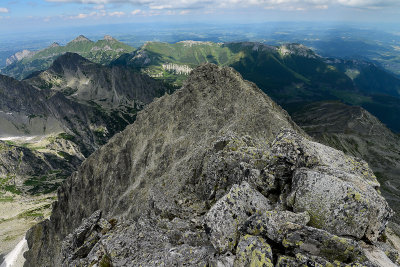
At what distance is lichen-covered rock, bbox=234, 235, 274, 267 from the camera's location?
37.0 ft

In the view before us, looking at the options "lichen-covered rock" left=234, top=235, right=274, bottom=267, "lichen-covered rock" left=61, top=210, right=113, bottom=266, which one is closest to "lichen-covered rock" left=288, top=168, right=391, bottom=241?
"lichen-covered rock" left=234, top=235, right=274, bottom=267

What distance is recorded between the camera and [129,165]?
7238 centimetres

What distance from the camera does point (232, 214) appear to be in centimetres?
1488

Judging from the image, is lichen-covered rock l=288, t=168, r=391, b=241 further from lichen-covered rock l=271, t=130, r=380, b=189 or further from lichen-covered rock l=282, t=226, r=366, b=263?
lichen-covered rock l=271, t=130, r=380, b=189

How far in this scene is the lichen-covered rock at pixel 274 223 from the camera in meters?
12.4

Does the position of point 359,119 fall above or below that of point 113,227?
below

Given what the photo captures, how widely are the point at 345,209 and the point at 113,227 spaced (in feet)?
65.7

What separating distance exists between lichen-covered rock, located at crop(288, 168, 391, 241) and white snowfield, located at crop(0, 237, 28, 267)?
106464 mm

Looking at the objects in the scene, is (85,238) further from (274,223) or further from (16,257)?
(16,257)

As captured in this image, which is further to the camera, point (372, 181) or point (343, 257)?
point (372, 181)

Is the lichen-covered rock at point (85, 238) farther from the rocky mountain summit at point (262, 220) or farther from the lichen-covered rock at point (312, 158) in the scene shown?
the lichen-covered rock at point (312, 158)

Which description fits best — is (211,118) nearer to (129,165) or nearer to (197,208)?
(129,165)

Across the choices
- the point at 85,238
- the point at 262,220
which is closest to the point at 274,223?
the point at 262,220

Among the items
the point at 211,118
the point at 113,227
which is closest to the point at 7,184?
the point at 211,118
